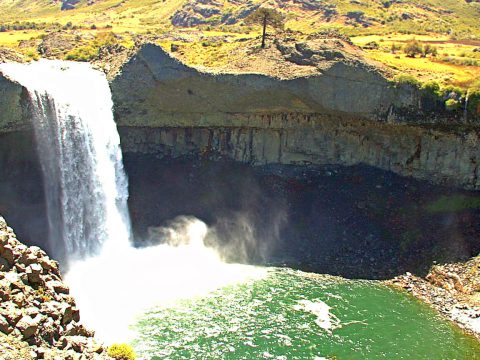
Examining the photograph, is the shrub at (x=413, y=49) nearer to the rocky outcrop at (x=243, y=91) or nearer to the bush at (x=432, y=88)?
the bush at (x=432, y=88)

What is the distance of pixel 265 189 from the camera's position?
47000 millimetres

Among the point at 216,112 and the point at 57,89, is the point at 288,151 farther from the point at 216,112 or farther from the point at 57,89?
the point at 57,89

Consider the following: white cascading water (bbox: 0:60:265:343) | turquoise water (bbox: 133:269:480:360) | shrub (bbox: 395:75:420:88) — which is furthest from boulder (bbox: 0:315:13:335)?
shrub (bbox: 395:75:420:88)

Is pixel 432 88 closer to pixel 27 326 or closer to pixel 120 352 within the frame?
pixel 120 352

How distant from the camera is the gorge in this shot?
36.5m

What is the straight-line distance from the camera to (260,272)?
39.1 m

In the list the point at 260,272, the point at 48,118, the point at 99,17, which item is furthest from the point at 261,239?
the point at 99,17

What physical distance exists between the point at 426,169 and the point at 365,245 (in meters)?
8.53

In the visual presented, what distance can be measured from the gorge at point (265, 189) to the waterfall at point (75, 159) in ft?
0.73

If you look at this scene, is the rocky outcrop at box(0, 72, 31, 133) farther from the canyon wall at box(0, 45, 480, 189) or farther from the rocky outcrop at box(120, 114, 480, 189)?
the rocky outcrop at box(120, 114, 480, 189)

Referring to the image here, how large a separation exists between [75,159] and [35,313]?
66.0 ft

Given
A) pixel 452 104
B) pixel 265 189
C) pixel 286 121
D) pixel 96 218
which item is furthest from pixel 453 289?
pixel 96 218

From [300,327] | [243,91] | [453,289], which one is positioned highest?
[243,91]

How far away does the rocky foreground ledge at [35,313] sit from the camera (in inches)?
768
